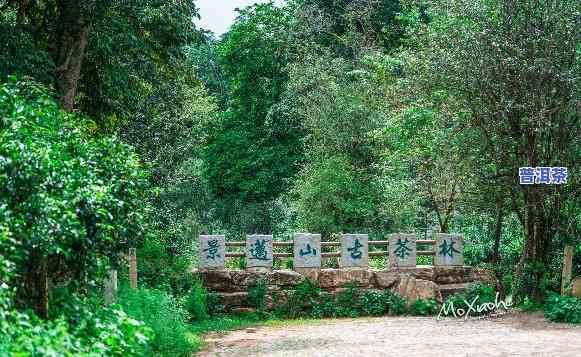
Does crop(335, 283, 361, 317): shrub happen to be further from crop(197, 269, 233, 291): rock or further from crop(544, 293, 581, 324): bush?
crop(544, 293, 581, 324): bush

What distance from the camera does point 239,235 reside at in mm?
28547

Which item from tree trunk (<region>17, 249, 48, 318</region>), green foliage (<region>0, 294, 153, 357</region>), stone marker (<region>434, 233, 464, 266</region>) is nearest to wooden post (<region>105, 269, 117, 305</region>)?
green foliage (<region>0, 294, 153, 357</region>)

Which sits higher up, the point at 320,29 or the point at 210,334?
the point at 320,29

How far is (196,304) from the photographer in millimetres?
14891

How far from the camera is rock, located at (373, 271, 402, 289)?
16.1 m

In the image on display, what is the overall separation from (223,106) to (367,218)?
21.0 metres

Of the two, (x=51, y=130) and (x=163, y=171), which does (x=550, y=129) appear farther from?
(x=163, y=171)

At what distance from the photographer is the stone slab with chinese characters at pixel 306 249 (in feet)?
52.6

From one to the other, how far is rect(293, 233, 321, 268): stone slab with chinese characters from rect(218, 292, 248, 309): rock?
3.86 ft

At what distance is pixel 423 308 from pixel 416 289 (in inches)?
16.2

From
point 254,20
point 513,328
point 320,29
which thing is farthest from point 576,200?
point 254,20

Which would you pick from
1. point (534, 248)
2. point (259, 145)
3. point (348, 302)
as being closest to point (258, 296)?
point (348, 302)

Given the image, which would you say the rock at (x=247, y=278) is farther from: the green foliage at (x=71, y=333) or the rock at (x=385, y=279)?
the green foliage at (x=71, y=333)

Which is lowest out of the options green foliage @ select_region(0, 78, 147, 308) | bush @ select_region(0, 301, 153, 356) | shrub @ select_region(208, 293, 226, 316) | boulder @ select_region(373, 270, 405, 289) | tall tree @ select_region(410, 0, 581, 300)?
shrub @ select_region(208, 293, 226, 316)
